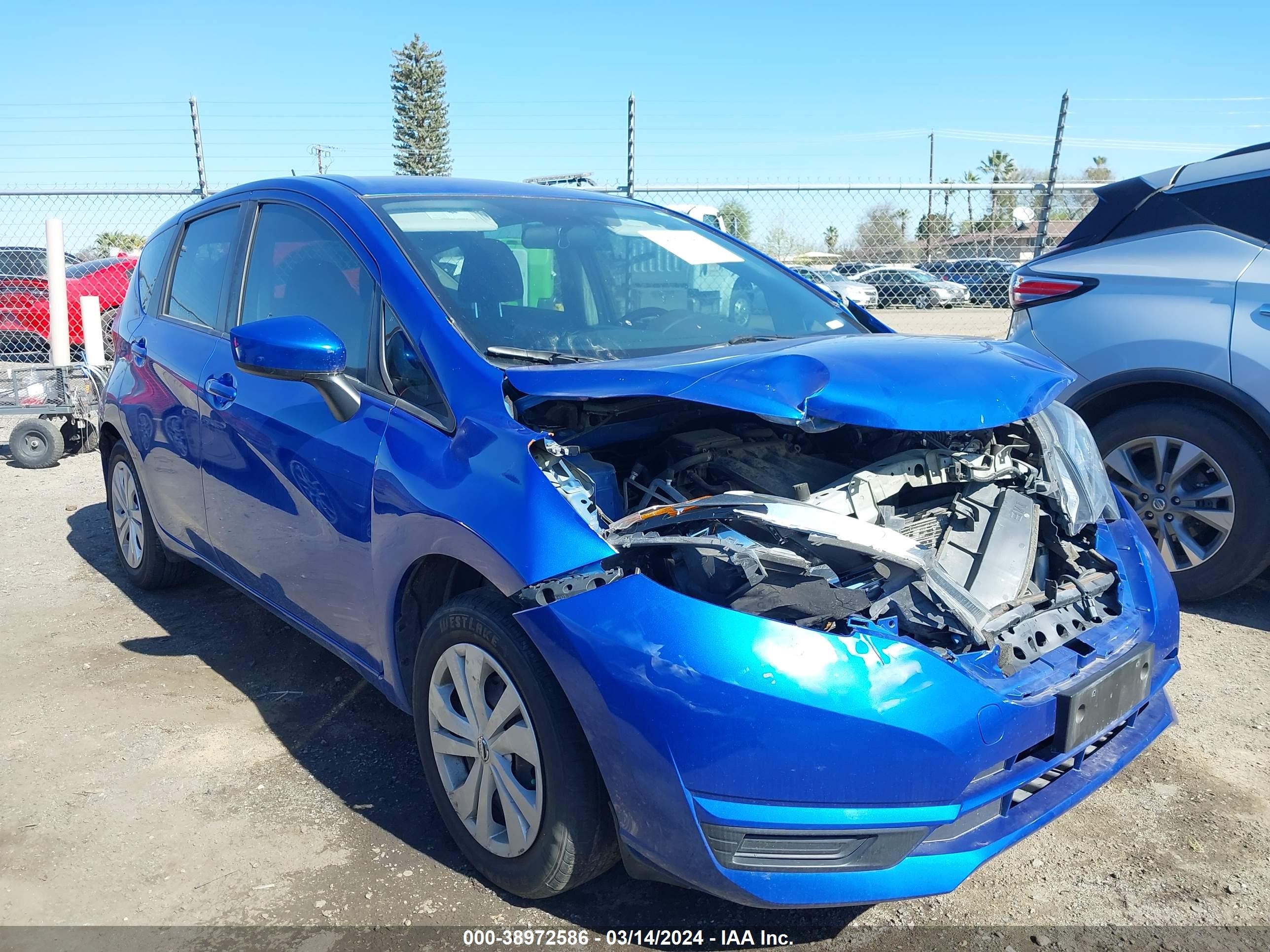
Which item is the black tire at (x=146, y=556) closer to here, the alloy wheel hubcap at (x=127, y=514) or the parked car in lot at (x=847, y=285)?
the alloy wheel hubcap at (x=127, y=514)

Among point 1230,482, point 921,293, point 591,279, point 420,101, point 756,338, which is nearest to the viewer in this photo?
point 756,338

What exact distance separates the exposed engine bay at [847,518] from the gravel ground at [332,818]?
2.18ft

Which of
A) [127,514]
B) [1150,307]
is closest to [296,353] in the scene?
[127,514]

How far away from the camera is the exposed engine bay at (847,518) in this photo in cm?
211

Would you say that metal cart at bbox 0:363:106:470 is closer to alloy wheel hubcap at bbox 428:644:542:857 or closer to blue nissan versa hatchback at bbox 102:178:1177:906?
blue nissan versa hatchback at bbox 102:178:1177:906

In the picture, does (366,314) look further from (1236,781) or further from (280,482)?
(1236,781)

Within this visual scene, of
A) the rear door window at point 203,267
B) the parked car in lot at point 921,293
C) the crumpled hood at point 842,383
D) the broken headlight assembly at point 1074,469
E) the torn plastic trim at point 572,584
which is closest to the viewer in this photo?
the torn plastic trim at point 572,584

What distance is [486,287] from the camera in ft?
9.41

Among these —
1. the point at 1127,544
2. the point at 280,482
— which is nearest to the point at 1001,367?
the point at 1127,544

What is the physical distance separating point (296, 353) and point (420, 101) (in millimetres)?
51407

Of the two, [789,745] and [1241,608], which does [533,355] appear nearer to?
[789,745]

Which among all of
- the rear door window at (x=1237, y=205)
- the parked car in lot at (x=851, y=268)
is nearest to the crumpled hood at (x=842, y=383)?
the rear door window at (x=1237, y=205)

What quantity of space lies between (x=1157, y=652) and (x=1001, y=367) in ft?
2.74

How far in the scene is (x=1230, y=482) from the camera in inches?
160
